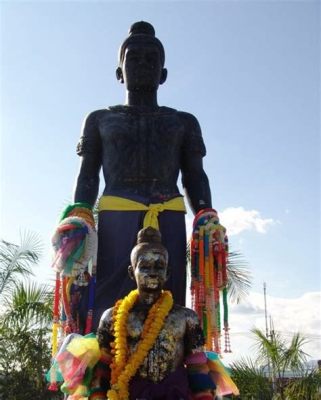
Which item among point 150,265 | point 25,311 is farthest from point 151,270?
point 25,311

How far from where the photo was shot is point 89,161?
5.21 m

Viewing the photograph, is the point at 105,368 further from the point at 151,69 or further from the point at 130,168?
the point at 151,69

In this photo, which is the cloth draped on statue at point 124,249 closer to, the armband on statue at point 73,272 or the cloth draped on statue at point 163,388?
the armband on statue at point 73,272

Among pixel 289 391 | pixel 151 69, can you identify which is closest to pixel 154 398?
pixel 151 69

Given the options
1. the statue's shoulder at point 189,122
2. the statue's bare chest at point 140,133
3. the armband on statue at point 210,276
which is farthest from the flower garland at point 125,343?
the statue's shoulder at point 189,122

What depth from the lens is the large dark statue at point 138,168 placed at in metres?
4.74

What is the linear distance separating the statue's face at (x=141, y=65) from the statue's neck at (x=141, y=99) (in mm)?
51

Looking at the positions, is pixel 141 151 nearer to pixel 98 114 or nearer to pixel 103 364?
pixel 98 114

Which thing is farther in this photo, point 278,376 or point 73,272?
point 278,376

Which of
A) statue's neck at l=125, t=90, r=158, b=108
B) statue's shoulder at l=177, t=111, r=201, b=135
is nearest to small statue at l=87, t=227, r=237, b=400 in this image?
statue's shoulder at l=177, t=111, r=201, b=135

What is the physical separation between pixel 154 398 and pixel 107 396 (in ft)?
1.01

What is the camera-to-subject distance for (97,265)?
480 centimetres

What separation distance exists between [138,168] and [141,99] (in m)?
0.84

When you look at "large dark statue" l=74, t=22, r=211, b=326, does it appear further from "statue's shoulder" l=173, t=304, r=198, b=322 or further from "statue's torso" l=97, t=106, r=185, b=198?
"statue's shoulder" l=173, t=304, r=198, b=322
